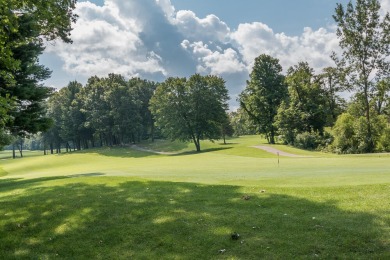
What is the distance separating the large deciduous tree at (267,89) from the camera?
2734 inches

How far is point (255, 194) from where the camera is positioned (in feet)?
39.9

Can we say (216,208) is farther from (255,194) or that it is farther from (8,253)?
(8,253)

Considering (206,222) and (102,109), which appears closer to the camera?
(206,222)

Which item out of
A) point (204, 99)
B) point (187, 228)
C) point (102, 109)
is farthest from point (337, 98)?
point (187, 228)

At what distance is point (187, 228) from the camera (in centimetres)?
922

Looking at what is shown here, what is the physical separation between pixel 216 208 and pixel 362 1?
44.9m

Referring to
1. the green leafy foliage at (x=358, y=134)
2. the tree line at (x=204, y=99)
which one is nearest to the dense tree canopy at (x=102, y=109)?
the tree line at (x=204, y=99)

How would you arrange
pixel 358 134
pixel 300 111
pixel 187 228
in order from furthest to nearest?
pixel 300 111
pixel 358 134
pixel 187 228

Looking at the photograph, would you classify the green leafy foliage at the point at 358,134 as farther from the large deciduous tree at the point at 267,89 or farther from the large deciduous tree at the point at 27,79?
the large deciduous tree at the point at 27,79

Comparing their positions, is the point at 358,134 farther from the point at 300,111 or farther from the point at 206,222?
the point at 206,222

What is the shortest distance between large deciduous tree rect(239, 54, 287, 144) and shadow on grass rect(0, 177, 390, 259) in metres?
58.6

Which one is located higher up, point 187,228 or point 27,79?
point 27,79

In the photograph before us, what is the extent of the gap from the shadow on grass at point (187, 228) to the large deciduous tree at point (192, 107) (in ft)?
189

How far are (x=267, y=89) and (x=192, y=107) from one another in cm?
1645
